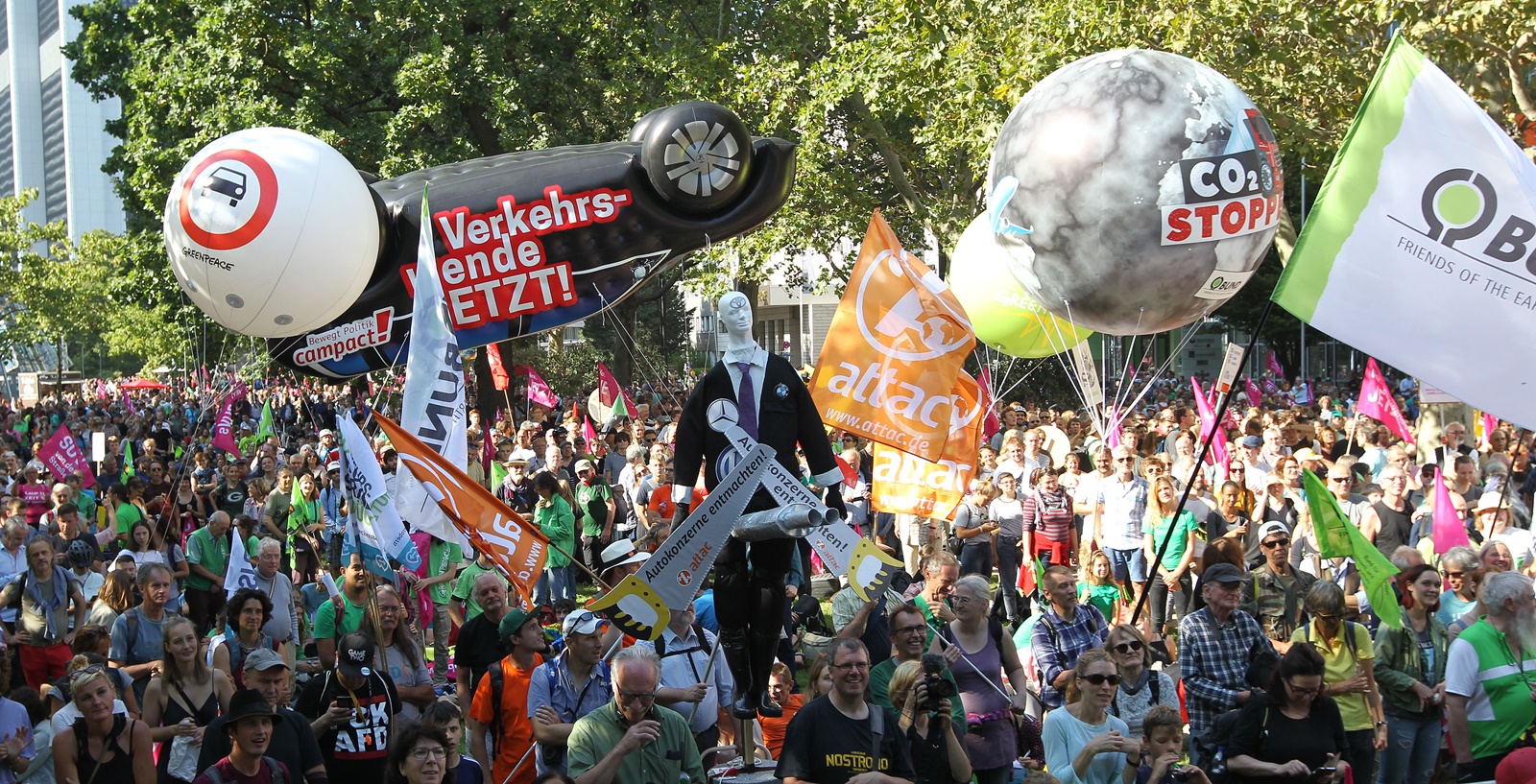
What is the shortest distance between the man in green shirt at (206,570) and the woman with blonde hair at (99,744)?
463 cm

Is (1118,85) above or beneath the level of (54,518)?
above

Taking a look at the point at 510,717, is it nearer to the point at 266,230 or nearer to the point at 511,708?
the point at 511,708

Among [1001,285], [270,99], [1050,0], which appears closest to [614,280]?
[1001,285]

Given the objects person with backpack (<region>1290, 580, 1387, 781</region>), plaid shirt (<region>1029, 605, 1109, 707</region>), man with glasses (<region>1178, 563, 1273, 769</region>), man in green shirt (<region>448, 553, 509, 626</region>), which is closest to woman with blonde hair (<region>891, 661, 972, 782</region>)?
plaid shirt (<region>1029, 605, 1109, 707</region>)

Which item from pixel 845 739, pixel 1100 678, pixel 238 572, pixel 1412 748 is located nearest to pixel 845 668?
pixel 845 739

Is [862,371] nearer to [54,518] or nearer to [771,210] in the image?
[771,210]

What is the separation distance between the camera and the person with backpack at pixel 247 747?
5.86 meters

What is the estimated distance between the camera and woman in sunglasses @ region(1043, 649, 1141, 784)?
6.16 metres

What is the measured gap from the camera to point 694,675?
7207 mm

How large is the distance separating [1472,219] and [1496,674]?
6.73ft

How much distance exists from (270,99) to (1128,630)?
19.7 metres

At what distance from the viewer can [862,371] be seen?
30.3ft

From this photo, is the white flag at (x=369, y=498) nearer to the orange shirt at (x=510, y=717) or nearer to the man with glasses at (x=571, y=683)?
the orange shirt at (x=510, y=717)

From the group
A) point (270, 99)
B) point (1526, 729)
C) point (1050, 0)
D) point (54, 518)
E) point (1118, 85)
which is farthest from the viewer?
point (270, 99)
